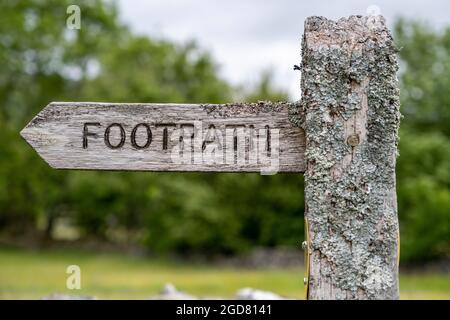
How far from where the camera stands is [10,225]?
94.3 feet

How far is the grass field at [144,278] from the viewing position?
12.4m

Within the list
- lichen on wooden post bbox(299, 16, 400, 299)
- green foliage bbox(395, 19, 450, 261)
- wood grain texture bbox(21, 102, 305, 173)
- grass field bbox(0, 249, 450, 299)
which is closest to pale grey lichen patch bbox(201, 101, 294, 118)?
wood grain texture bbox(21, 102, 305, 173)

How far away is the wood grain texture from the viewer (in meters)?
3.48

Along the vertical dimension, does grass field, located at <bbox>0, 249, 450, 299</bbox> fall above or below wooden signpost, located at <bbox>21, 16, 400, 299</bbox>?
below

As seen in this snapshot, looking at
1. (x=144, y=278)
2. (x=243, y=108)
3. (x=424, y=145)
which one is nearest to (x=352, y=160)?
(x=243, y=108)

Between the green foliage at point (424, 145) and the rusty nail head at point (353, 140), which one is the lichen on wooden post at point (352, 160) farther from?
the green foliage at point (424, 145)

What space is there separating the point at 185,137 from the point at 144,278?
13.0 m

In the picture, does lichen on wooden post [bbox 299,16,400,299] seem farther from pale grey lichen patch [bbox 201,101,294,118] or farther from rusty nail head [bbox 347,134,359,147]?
pale grey lichen patch [bbox 201,101,294,118]

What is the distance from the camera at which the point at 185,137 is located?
3502mm

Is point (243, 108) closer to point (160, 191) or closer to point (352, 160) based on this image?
point (352, 160)

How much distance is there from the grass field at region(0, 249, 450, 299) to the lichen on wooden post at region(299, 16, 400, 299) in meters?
7.43

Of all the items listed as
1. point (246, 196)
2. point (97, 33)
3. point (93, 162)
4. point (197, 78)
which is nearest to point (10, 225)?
point (97, 33)

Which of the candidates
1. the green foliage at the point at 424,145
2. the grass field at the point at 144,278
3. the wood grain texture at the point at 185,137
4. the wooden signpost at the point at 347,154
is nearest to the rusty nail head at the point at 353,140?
the wooden signpost at the point at 347,154

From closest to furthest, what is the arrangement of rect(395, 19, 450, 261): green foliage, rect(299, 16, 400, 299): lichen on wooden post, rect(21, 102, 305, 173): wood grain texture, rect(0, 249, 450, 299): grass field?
rect(299, 16, 400, 299): lichen on wooden post → rect(21, 102, 305, 173): wood grain texture → rect(0, 249, 450, 299): grass field → rect(395, 19, 450, 261): green foliage
